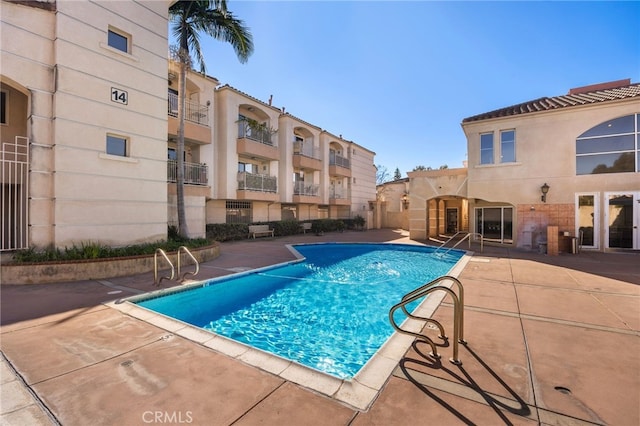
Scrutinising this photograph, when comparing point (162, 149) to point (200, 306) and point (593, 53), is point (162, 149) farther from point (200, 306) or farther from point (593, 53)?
point (593, 53)

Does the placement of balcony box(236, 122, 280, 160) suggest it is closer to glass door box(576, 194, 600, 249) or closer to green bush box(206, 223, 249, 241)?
green bush box(206, 223, 249, 241)

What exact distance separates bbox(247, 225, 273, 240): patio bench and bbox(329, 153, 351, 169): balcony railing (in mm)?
11100

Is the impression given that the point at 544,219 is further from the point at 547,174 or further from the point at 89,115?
the point at 89,115

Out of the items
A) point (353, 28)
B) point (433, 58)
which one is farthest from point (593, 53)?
point (353, 28)

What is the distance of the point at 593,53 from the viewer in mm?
10891

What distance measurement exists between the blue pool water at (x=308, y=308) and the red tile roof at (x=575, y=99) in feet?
34.9

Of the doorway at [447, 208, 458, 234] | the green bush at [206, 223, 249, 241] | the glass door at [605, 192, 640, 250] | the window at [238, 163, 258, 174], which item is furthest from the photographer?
the doorway at [447, 208, 458, 234]

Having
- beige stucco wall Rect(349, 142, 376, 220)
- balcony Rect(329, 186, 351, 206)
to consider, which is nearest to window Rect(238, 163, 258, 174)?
balcony Rect(329, 186, 351, 206)

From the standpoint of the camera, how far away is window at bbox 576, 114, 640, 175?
13.2 m

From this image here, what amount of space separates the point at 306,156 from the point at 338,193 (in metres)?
6.57

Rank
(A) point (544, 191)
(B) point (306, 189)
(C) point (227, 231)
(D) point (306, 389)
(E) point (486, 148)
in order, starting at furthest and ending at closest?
1. (B) point (306, 189)
2. (C) point (227, 231)
3. (E) point (486, 148)
4. (A) point (544, 191)
5. (D) point (306, 389)

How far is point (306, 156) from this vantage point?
25.2 m

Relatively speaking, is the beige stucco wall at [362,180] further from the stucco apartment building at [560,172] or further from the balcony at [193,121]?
the balcony at [193,121]

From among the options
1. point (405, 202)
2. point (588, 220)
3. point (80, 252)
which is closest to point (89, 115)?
point (80, 252)
